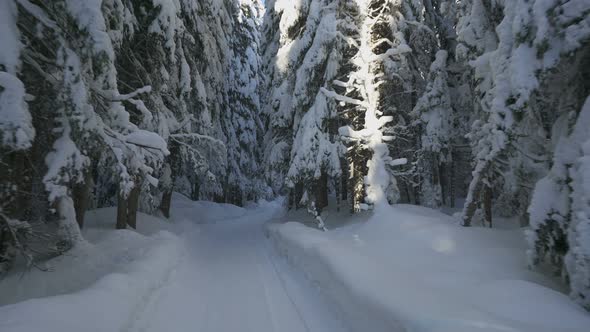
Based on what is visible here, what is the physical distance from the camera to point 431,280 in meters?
4.81

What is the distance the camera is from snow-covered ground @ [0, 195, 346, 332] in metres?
3.76

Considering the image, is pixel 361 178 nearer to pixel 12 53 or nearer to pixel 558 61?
pixel 558 61

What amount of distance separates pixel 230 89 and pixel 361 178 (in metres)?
17.4

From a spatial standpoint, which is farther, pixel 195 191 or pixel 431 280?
pixel 195 191

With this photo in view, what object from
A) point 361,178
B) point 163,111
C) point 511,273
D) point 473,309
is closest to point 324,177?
point 361,178

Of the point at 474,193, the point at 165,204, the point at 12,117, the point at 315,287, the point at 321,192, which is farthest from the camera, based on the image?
the point at 321,192

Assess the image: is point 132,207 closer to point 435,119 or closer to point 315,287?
point 315,287

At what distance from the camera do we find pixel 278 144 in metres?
17.9

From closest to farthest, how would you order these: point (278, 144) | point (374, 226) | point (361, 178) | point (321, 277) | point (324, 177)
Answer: point (321, 277) → point (374, 226) → point (361, 178) → point (324, 177) → point (278, 144)

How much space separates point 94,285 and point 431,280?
14.2ft

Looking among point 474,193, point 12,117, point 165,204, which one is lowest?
point 165,204

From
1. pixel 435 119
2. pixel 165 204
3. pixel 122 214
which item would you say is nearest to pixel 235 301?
pixel 122 214

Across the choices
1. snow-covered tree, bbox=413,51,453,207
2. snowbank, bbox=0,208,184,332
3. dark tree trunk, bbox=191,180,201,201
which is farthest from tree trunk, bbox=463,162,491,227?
dark tree trunk, bbox=191,180,201,201

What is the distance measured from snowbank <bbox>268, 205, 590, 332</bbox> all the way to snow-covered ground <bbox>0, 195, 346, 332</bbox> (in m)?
0.51
